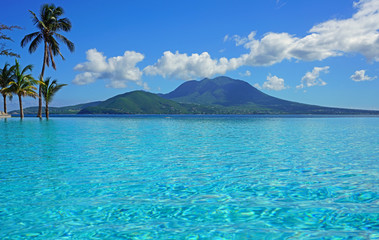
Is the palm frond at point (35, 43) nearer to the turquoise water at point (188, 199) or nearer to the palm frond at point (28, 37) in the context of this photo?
the palm frond at point (28, 37)

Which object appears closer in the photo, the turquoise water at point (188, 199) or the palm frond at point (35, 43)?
the turquoise water at point (188, 199)

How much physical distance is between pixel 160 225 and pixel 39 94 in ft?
189

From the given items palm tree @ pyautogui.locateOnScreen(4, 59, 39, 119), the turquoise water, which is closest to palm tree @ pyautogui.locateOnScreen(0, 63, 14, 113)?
palm tree @ pyautogui.locateOnScreen(4, 59, 39, 119)

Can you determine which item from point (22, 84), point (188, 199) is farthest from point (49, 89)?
point (188, 199)

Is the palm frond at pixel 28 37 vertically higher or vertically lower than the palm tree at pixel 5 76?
higher

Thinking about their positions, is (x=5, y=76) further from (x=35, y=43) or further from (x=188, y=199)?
(x=188, y=199)

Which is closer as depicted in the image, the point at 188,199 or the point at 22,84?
the point at 188,199

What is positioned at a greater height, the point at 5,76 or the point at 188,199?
the point at 5,76

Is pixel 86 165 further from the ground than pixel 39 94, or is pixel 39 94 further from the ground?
pixel 39 94

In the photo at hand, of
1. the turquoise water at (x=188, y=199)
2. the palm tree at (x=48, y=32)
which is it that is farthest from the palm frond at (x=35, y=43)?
the turquoise water at (x=188, y=199)

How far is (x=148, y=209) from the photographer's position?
19.4ft

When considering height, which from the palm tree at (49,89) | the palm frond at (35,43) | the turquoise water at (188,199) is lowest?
the turquoise water at (188,199)

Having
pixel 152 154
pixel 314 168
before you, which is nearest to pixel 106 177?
pixel 152 154

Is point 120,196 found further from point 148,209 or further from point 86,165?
point 86,165
